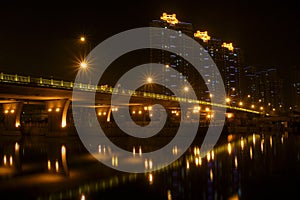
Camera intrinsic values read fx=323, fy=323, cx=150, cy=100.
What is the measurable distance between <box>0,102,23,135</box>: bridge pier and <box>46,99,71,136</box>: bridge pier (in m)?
5.71

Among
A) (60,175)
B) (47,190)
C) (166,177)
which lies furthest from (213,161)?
(47,190)

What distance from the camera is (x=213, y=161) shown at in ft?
62.7

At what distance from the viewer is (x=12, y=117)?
161 ft

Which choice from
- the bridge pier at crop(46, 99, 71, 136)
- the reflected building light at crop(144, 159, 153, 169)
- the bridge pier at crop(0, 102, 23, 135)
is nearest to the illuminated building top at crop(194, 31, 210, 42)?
the bridge pier at crop(46, 99, 71, 136)

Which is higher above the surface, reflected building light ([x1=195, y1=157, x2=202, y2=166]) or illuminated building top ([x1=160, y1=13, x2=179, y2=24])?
illuminated building top ([x1=160, y1=13, x2=179, y2=24])

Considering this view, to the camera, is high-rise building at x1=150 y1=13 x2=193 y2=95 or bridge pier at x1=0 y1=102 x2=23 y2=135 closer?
bridge pier at x1=0 y1=102 x2=23 y2=135

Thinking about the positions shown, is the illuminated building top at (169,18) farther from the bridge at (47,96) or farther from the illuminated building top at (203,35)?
the bridge at (47,96)

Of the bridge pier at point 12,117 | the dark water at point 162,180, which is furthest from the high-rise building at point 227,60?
the dark water at point 162,180

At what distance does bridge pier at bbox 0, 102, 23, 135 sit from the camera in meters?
48.7

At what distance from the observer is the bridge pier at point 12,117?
48.7 meters

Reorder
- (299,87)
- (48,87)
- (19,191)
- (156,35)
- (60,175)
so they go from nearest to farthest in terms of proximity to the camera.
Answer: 1. (19,191)
2. (60,175)
3. (48,87)
4. (156,35)
5. (299,87)

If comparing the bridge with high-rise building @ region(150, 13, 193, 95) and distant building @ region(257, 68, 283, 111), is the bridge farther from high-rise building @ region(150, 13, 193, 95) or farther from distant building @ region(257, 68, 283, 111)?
distant building @ region(257, 68, 283, 111)

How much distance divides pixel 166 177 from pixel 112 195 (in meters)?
3.63

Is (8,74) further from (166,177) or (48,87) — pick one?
(166,177)
